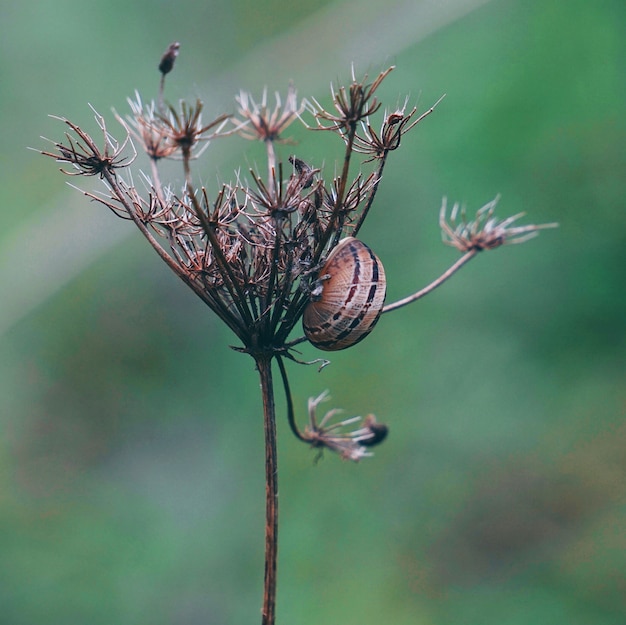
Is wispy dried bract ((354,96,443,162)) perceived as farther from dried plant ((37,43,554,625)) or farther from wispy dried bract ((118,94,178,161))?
wispy dried bract ((118,94,178,161))

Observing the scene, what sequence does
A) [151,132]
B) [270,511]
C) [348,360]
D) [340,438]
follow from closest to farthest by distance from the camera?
[270,511], [151,132], [340,438], [348,360]

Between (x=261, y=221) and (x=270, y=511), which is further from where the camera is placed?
(x=261, y=221)

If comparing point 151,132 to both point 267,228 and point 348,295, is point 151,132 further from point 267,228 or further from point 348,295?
point 348,295

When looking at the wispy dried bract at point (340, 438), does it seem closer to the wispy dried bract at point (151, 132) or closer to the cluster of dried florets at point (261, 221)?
the cluster of dried florets at point (261, 221)

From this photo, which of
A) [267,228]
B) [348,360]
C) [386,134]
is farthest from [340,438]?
[348,360]

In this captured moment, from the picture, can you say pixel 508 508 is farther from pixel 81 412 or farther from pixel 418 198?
pixel 81 412

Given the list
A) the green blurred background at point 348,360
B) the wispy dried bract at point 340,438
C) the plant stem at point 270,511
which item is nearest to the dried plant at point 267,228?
the plant stem at point 270,511

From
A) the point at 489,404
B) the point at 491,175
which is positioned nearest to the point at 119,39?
the point at 491,175

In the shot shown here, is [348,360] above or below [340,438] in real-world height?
above
